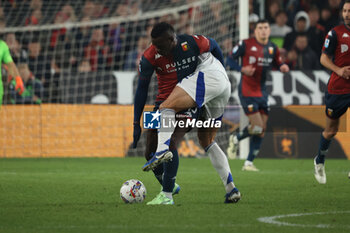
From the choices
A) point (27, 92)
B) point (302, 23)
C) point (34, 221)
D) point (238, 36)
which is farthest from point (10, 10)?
point (34, 221)

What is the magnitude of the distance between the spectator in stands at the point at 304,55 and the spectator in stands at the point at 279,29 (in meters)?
0.32

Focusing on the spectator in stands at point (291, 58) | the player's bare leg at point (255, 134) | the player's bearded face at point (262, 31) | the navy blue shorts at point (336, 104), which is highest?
the player's bearded face at point (262, 31)

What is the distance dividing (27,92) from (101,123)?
5.60 ft

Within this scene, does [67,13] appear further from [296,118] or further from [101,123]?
[296,118]

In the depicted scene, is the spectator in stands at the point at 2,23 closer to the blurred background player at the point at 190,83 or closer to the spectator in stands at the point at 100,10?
the spectator in stands at the point at 100,10

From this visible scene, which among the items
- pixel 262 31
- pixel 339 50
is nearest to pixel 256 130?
pixel 262 31

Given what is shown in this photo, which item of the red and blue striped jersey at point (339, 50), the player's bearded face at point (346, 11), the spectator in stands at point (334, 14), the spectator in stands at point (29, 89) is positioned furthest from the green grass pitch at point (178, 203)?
the spectator in stands at point (334, 14)

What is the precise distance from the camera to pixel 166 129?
641 centimetres

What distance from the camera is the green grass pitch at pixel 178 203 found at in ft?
17.6

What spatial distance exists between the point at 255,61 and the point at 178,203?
598cm

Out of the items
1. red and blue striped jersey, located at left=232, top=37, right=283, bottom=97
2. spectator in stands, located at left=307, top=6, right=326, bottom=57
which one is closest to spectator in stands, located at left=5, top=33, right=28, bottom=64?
red and blue striped jersey, located at left=232, top=37, right=283, bottom=97

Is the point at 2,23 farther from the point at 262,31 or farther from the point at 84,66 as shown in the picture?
the point at 262,31

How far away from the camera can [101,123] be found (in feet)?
50.8

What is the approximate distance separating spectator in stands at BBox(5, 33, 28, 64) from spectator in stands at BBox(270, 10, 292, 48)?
555 cm
